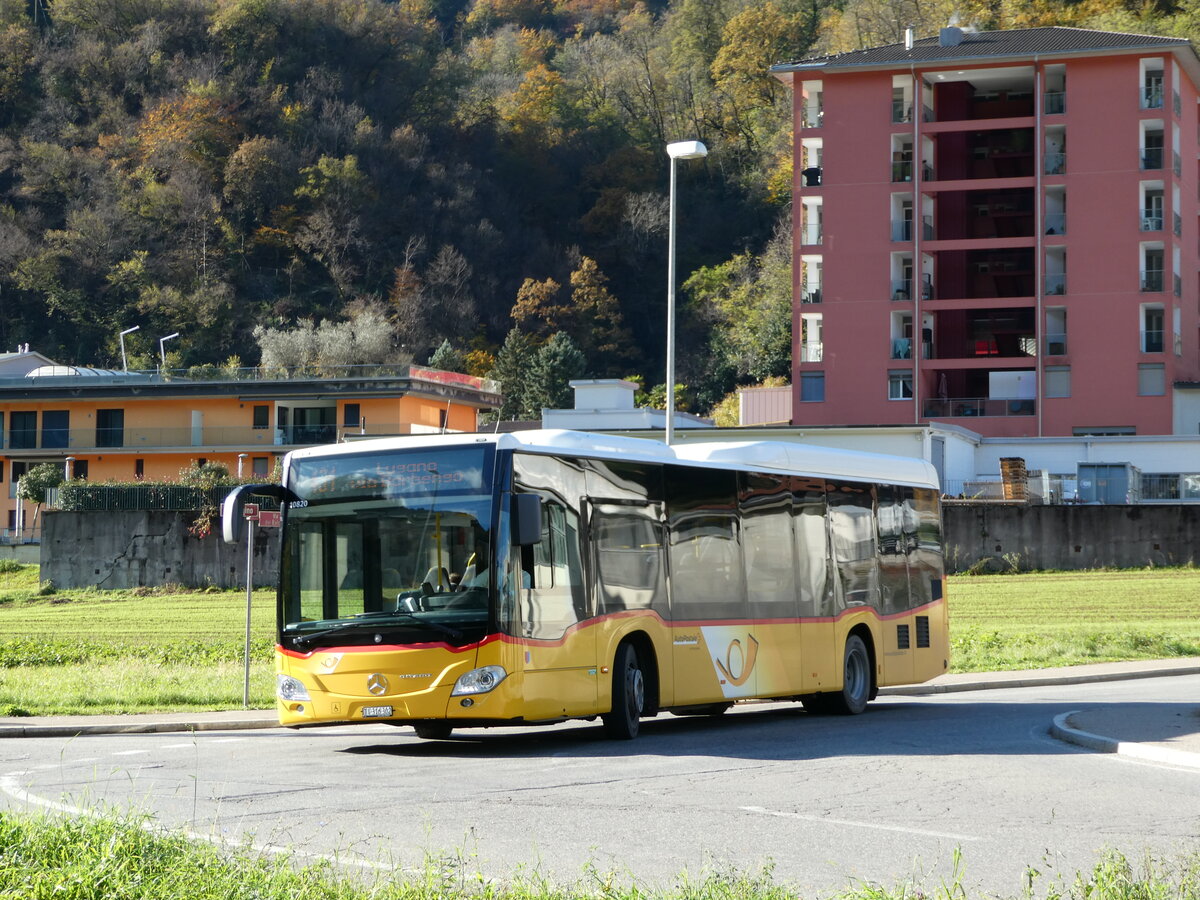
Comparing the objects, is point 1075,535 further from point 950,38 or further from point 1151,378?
point 950,38

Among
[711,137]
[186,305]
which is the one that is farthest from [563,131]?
[186,305]

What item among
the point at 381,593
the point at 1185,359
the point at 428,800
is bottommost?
the point at 428,800

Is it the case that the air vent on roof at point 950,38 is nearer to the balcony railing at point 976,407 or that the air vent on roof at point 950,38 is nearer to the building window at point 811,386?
the building window at point 811,386

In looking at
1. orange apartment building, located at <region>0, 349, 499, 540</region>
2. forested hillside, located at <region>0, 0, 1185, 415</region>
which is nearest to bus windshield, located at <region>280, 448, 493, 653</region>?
orange apartment building, located at <region>0, 349, 499, 540</region>

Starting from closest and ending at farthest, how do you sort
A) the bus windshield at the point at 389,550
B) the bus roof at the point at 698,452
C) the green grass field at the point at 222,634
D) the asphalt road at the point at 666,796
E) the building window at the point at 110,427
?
the asphalt road at the point at 666,796
the bus windshield at the point at 389,550
the bus roof at the point at 698,452
the green grass field at the point at 222,634
the building window at the point at 110,427

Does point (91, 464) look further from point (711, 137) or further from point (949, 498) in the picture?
point (711, 137)

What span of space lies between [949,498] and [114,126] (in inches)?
3514

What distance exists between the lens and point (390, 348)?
11325cm

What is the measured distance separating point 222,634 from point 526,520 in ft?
76.9

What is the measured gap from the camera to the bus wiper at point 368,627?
15039 millimetres

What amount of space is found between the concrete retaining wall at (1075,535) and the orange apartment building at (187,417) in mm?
33702

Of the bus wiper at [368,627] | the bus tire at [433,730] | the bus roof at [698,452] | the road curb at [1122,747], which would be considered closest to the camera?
the road curb at [1122,747]

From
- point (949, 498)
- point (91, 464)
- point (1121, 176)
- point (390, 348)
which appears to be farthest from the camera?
point (390, 348)

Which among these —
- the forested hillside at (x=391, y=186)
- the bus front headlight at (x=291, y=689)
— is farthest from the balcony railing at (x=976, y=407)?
the bus front headlight at (x=291, y=689)
